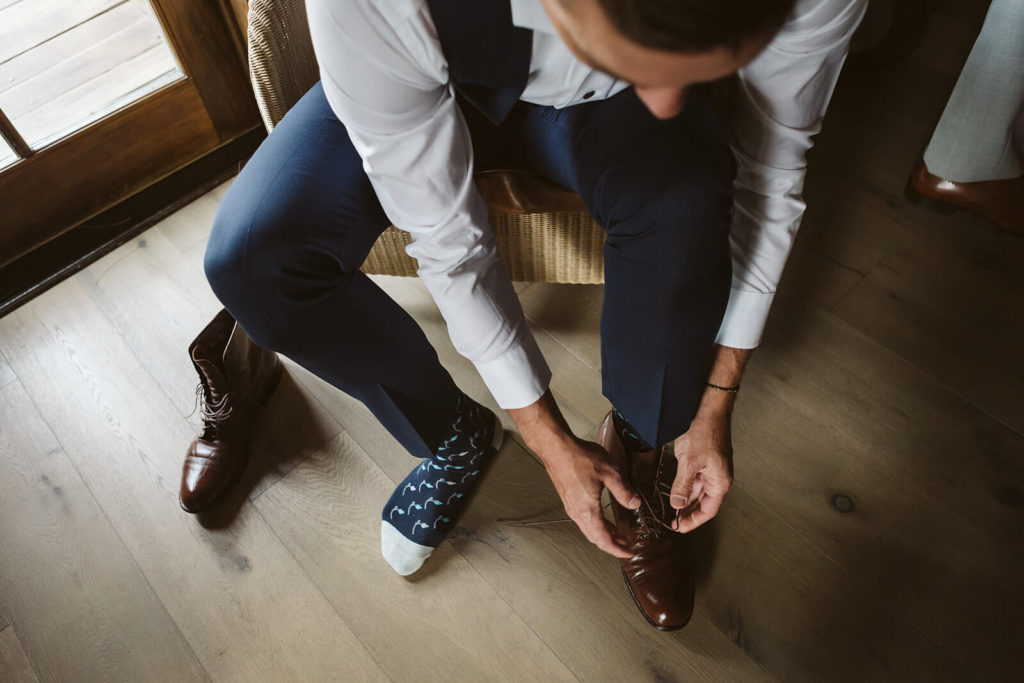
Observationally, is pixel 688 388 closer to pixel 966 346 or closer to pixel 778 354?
pixel 778 354

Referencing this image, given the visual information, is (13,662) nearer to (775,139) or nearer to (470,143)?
(470,143)

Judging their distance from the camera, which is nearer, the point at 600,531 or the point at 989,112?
the point at 600,531

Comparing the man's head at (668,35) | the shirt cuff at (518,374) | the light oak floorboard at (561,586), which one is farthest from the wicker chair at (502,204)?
the man's head at (668,35)

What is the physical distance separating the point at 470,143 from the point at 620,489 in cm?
42

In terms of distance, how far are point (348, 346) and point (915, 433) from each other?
0.83 meters

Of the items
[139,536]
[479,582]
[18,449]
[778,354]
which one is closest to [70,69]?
[18,449]

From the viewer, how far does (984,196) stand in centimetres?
125

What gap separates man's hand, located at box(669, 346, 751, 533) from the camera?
32.9 inches

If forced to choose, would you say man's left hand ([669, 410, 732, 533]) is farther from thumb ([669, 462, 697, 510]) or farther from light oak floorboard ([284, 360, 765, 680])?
light oak floorboard ([284, 360, 765, 680])

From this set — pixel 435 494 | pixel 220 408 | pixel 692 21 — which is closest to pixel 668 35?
pixel 692 21

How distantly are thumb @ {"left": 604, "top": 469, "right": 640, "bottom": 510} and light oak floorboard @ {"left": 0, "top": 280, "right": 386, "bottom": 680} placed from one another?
0.40 meters

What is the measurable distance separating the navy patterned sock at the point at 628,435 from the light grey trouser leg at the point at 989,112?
80 cm

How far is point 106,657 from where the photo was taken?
0.95 m

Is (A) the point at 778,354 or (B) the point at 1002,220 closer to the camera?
(A) the point at 778,354
